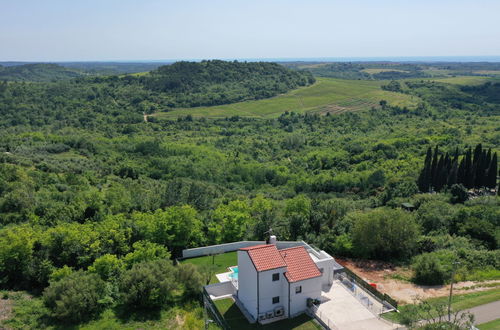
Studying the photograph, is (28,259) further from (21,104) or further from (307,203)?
(21,104)

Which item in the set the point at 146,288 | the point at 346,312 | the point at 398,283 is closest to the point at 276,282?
the point at 346,312

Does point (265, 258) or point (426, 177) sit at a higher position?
point (265, 258)

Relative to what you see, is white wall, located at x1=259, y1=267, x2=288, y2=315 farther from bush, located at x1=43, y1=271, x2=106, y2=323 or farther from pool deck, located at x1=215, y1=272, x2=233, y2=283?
bush, located at x1=43, y1=271, x2=106, y2=323

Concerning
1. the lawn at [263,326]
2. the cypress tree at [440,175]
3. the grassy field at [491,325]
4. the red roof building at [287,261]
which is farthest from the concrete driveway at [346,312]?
the cypress tree at [440,175]

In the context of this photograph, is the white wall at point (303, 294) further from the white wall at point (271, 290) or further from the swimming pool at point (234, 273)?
the swimming pool at point (234, 273)

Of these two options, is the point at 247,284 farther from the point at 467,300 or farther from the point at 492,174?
the point at 492,174

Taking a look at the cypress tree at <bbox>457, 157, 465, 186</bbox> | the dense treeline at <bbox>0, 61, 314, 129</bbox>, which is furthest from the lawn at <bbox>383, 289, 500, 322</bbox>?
the dense treeline at <bbox>0, 61, 314, 129</bbox>
